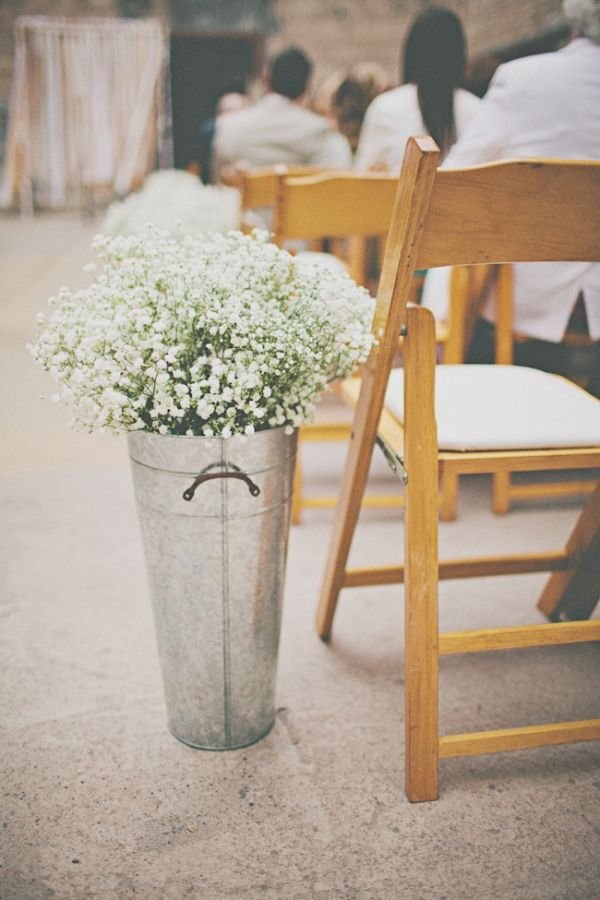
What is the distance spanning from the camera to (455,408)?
146 cm

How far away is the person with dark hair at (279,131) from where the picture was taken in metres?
4.02

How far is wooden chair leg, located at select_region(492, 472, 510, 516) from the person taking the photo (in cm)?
247

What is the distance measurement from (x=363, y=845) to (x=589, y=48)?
6.86 feet

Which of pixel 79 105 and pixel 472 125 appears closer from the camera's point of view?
pixel 472 125

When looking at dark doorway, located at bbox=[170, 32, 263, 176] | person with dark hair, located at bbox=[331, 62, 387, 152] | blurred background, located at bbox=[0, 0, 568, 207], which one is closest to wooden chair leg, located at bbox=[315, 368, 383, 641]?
person with dark hair, located at bbox=[331, 62, 387, 152]

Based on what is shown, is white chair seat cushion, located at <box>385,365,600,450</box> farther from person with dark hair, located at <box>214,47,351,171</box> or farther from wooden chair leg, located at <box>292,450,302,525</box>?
person with dark hair, located at <box>214,47,351,171</box>

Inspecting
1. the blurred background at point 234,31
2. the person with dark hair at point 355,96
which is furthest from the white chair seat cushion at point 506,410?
the blurred background at point 234,31

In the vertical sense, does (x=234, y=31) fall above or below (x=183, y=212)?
above

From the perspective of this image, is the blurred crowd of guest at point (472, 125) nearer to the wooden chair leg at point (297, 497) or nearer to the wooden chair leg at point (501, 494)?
the wooden chair leg at point (501, 494)

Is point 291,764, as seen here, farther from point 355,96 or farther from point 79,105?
point 79,105

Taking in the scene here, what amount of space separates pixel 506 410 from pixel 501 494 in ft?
3.56

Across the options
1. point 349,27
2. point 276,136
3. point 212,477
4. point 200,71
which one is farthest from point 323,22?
point 212,477

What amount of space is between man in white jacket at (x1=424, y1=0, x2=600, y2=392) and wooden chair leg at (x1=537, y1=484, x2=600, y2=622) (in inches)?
26.7

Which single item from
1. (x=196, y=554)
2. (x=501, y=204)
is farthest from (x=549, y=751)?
(x=501, y=204)
